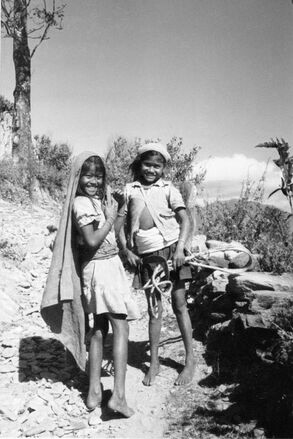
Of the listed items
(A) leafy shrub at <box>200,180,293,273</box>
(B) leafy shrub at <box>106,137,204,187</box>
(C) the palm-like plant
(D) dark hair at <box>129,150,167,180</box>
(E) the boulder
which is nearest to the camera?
(C) the palm-like plant

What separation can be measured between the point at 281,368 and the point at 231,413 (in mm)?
448

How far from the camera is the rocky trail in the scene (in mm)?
2484

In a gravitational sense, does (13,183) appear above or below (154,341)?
above

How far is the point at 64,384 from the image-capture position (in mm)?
3037

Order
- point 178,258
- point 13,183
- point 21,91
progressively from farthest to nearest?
point 21,91 → point 13,183 → point 178,258

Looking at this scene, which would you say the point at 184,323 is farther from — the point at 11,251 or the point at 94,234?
the point at 11,251

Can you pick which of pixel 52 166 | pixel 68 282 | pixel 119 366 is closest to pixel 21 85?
pixel 52 166

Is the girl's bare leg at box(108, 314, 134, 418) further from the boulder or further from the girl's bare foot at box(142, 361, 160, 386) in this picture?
the boulder

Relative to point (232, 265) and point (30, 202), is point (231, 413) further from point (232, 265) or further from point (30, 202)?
point (30, 202)

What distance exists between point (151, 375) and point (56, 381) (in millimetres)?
794

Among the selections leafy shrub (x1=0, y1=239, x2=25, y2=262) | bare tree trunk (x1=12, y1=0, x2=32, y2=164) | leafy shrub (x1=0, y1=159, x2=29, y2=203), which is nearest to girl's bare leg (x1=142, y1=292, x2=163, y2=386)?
leafy shrub (x1=0, y1=239, x2=25, y2=262)

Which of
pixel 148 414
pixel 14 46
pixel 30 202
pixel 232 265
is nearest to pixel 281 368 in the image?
pixel 148 414

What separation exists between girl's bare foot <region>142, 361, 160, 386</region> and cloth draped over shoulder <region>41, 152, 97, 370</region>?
0.60 metres

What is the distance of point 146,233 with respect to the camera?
307 centimetres
